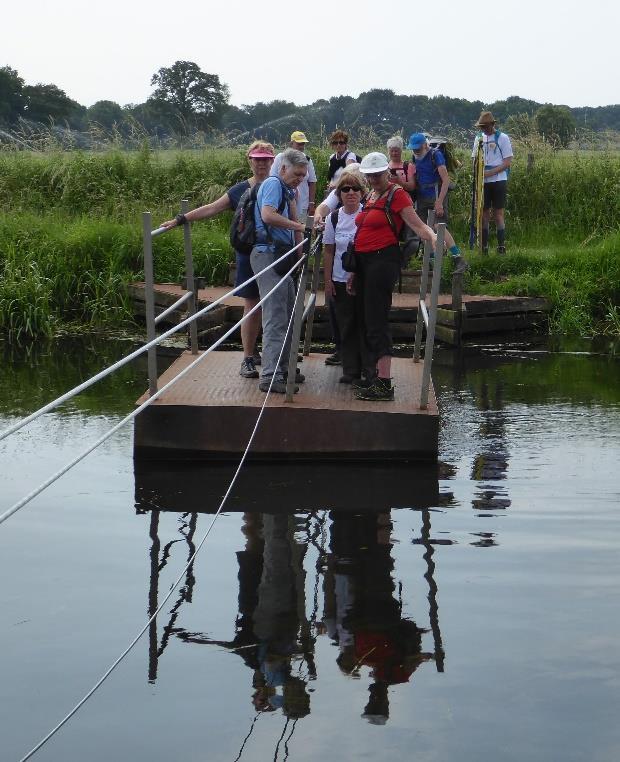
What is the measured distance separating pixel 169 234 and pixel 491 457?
957 centimetres

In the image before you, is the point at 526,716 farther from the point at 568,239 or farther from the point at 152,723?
the point at 568,239

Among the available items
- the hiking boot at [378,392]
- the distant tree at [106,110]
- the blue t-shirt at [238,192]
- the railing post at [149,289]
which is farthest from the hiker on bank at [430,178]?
the distant tree at [106,110]

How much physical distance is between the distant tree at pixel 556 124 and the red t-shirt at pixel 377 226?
50.4 feet

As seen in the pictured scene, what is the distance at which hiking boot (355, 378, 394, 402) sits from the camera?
345 inches

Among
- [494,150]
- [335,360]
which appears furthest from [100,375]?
[494,150]

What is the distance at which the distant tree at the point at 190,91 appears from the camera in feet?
203

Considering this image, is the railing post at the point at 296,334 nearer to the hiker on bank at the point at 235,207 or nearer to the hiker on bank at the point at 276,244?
the hiker on bank at the point at 276,244

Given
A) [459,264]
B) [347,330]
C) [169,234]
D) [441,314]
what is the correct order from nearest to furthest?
[347,330] < [441,314] < [459,264] < [169,234]

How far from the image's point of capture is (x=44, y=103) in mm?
61062

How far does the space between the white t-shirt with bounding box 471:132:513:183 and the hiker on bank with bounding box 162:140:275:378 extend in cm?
803

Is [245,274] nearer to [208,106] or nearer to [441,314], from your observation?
[441,314]

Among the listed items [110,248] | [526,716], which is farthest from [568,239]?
[526,716]

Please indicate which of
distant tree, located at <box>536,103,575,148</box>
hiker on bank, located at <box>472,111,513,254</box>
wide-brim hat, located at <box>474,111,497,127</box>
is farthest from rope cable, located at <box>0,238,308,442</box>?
distant tree, located at <box>536,103,575,148</box>

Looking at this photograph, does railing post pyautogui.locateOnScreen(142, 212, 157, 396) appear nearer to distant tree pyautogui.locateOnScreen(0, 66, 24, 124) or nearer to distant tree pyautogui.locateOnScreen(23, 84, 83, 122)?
distant tree pyautogui.locateOnScreen(0, 66, 24, 124)
